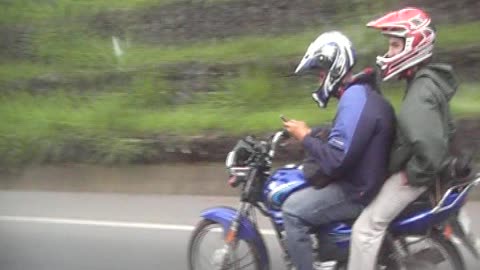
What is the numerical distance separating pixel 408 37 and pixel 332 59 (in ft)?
1.46

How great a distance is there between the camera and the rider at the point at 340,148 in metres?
4.27

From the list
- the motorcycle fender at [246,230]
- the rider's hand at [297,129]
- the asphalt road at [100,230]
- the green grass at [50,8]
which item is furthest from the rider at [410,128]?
the green grass at [50,8]

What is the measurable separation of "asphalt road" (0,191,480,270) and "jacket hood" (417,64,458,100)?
5.60 ft

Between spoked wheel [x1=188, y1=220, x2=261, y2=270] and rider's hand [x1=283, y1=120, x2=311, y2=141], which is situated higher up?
rider's hand [x1=283, y1=120, x2=311, y2=141]

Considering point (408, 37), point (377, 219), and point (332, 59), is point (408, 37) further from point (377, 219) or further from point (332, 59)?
point (377, 219)

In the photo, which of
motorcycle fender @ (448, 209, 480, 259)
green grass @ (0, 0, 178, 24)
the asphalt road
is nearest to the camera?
motorcycle fender @ (448, 209, 480, 259)

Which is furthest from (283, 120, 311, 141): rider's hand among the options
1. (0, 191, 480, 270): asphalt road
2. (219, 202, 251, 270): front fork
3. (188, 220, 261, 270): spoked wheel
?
(0, 191, 480, 270): asphalt road

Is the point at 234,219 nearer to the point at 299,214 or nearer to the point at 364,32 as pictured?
the point at 299,214

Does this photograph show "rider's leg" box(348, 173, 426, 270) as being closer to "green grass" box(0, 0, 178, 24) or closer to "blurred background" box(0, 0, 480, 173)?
"blurred background" box(0, 0, 480, 173)

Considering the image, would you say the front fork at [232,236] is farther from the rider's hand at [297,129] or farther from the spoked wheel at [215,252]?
the rider's hand at [297,129]

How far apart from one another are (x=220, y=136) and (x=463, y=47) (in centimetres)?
325

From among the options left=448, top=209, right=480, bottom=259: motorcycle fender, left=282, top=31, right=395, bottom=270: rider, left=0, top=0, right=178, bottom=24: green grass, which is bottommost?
left=0, top=0, right=178, bottom=24: green grass

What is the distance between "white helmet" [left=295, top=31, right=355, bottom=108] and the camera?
438cm

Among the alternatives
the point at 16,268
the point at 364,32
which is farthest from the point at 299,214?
the point at 364,32
